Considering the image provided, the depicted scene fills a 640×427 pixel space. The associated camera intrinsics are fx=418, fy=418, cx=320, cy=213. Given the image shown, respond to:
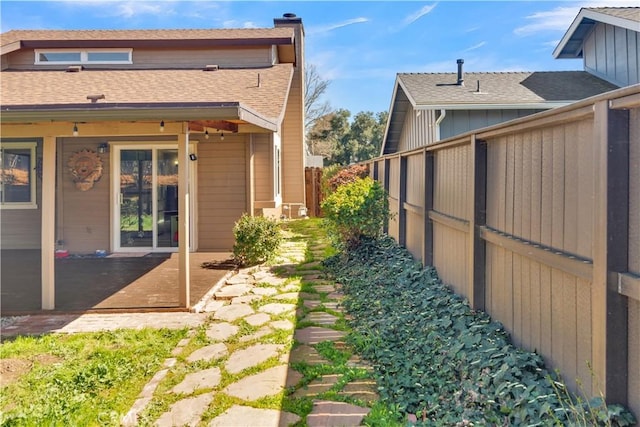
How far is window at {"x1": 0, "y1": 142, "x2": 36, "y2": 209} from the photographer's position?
8859mm

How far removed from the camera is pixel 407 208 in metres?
5.99

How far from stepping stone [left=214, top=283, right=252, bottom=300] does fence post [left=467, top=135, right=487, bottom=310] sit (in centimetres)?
322

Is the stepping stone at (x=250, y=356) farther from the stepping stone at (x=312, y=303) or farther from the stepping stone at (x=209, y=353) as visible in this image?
the stepping stone at (x=312, y=303)

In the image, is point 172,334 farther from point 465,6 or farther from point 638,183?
point 465,6

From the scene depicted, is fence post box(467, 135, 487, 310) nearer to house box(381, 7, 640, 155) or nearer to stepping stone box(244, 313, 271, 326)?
stepping stone box(244, 313, 271, 326)

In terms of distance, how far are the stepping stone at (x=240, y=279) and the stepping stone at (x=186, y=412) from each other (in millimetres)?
3247

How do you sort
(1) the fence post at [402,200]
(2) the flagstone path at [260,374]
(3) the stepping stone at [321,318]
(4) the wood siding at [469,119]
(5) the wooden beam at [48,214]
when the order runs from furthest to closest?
1. (4) the wood siding at [469,119]
2. (1) the fence post at [402,200]
3. (5) the wooden beam at [48,214]
4. (3) the stepping stone at [321,318]
5. (2) the flagstone path at [260,374]

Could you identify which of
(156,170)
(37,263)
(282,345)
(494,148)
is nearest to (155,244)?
(156,170)

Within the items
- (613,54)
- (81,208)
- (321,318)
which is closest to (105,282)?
(81,208)

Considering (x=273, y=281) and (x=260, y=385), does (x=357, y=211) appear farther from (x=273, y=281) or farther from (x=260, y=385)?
(x=260, y=385)

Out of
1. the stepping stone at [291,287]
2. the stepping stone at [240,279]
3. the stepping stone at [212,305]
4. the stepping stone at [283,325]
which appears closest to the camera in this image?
the stepping stone at [283,325]

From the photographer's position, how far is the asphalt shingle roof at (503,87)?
397 inches

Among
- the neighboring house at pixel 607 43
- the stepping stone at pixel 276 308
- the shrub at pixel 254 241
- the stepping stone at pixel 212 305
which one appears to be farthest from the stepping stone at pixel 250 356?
the neighboring house at pixel 607 43

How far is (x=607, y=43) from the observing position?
11016 millimetres
